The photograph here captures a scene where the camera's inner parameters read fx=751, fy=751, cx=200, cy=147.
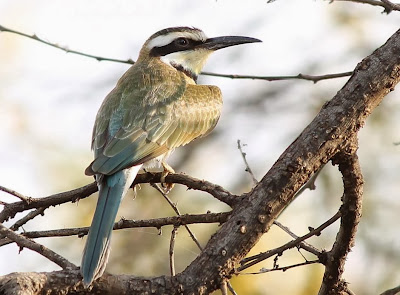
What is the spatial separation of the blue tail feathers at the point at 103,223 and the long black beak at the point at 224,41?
175cm

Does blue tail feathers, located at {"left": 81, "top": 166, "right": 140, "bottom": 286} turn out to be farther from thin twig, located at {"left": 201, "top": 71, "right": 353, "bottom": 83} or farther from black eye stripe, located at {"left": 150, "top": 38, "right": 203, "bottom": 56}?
black eye stripe, located at {"left": 150, "top": 38, "right": 203, "bottom": 56}

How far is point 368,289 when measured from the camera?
199 inches

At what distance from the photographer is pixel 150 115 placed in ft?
14.6

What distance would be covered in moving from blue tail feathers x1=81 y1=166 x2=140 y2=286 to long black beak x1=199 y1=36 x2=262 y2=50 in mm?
1753

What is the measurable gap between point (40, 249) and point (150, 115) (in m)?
2.01

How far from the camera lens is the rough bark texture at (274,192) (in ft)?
8.41

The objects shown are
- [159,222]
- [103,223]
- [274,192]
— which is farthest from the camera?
[103,223]

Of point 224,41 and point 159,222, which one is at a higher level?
point 224,41

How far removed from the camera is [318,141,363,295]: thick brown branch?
9.94 ft

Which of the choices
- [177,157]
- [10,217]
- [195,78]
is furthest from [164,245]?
[10,217]

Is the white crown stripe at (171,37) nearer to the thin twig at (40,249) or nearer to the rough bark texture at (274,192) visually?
the rough bark texture at (274,192)

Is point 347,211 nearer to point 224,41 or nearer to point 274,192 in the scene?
point 274,192

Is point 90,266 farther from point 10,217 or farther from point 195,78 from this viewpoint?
point 195,78

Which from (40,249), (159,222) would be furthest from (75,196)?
(40,249)
